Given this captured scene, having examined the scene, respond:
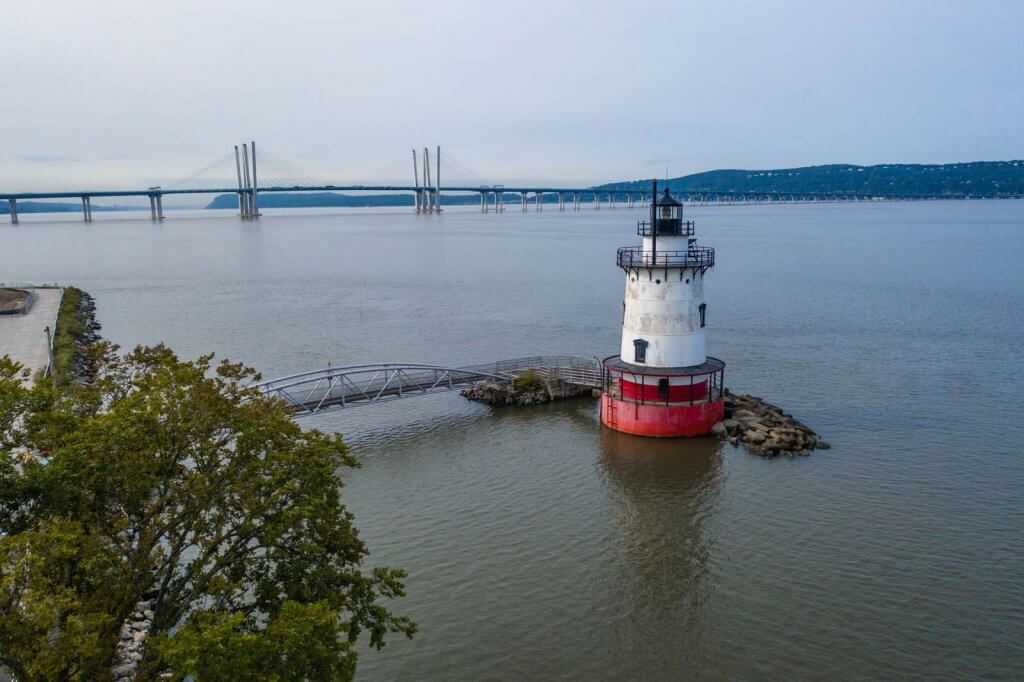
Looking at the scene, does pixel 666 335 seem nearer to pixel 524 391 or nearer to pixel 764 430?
pixel 764 430

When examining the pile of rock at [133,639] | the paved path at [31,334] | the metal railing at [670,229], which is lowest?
the pile of rock at [133,639]

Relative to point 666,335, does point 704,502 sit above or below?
below

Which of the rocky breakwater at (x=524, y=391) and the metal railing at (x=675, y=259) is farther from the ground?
the metal railing at (x=675, y=259)

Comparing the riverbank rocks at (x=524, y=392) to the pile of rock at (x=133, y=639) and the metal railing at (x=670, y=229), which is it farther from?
the pile of rock at (x=133, y=639)

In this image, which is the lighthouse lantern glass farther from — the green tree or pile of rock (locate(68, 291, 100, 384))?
pile of rock (locate(68, 291, 100, 384))

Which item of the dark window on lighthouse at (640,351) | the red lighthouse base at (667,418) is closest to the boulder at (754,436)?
the red lighthouse base at (667,418)

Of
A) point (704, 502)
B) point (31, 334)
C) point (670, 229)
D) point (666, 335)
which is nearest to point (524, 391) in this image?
point (666, 335)

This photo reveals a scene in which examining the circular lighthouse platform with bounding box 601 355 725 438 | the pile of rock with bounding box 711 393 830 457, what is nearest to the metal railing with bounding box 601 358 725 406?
the circular lighthouse platform with bounding box 601 355 725 438

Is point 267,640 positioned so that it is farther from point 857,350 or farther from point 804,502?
point 857,350
